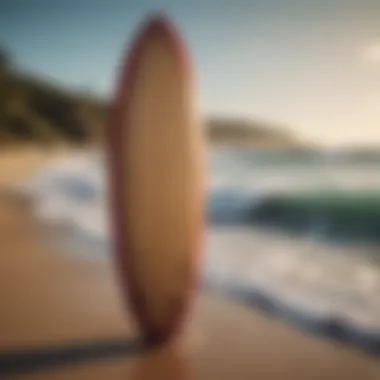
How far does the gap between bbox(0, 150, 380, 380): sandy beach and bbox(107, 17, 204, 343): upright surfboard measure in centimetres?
5

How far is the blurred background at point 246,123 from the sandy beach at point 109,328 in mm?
15

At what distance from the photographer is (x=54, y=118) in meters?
0.96

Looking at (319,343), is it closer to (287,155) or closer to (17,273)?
(287,155)

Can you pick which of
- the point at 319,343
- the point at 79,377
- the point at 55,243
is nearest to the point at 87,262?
the point at 55,243

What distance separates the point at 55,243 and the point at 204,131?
0.71 feet

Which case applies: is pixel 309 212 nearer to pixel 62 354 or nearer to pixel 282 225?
pixel 282 225

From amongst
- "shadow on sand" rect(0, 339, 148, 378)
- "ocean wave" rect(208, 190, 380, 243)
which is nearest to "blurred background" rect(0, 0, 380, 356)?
"ocean wave" rect(208, 190, 380, 243)

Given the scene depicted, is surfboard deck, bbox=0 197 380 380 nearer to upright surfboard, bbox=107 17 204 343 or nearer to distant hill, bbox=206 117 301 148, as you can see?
upright surfboard, bbox=107 17 204 343

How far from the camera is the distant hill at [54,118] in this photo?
91cm

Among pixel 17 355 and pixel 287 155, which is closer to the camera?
pixel 17 355

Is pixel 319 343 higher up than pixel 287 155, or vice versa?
pixel 287 155

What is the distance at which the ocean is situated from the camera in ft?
2.82

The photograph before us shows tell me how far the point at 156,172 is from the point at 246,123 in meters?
0.15

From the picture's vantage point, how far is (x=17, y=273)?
2.93 ft
